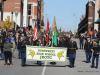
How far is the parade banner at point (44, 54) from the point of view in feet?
51.8

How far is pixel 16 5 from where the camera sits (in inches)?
2173

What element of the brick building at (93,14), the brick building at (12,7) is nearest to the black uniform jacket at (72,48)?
the brick building at (12,7)

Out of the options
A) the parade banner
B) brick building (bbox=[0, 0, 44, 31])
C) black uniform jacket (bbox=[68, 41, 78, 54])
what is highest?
brick building (bbox=[0, 0, 44, 31])

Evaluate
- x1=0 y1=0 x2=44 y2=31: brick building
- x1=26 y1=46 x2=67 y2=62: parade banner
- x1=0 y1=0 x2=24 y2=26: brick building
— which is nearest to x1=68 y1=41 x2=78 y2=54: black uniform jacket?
x1=26 y1=46 x2=67 y2=62: parade banner

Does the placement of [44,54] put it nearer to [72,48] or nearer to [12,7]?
[72,48]

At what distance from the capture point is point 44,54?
1580 centimetres

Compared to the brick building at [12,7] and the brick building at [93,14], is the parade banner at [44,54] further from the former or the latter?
the brick building at [93,14]

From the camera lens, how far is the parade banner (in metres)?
15.8

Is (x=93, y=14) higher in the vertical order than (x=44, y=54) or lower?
higher

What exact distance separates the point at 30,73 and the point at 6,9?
43746 millimetres

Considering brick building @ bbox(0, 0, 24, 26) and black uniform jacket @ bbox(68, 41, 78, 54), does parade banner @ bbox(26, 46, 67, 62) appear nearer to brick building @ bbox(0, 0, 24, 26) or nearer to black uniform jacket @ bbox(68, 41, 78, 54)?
black uniform jacket @ bbox(68, 41, 78, 54)

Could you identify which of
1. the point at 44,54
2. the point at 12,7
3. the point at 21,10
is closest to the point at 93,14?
the point at 21,10

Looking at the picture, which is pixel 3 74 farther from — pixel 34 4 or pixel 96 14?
pixel 96 14

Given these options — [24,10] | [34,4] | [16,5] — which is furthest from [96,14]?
[16,5]
